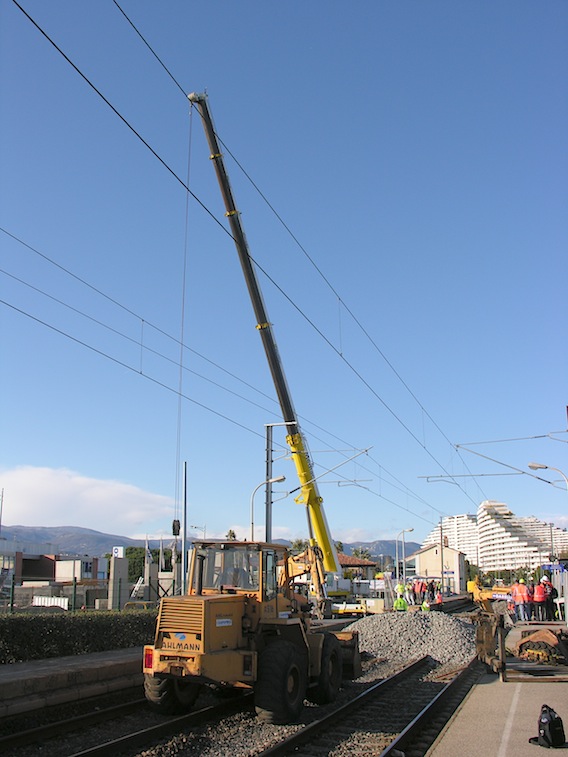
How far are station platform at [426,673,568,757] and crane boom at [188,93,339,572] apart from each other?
53.0 ft

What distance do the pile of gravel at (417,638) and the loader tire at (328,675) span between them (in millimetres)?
6625

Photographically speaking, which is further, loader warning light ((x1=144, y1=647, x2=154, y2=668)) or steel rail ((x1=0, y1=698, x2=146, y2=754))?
loader warning light ((x1=144, y1=647, x2=154, y2=668))

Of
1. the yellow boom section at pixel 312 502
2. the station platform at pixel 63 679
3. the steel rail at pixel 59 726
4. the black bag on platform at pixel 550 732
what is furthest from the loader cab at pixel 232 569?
the yellow boom section at pixel 312 502

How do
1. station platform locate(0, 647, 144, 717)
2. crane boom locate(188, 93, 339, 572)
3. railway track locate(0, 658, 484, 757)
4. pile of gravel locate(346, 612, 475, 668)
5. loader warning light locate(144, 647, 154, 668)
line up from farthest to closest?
crane boom locate(188, 93, 339, 572) → pile of gravel locate(346, 612, 475, 668) → station platform locate(0, 647, 144, 717) → loader warning light locate(144, 647, 154, 668) → railway track locate(0, 658, 484, 757)

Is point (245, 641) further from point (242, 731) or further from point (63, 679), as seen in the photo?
point (63, 679)

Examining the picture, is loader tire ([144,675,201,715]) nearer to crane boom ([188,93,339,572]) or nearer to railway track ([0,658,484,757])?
railway track ([0,658,484,757])

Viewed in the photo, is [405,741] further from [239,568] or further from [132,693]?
[132,693]

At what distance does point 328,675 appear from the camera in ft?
42.4

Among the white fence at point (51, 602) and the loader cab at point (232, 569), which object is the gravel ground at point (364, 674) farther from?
the white fence at point (51, 602)

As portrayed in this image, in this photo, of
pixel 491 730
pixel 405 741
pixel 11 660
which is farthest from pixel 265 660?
pixel 11 660

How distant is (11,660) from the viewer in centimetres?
1423

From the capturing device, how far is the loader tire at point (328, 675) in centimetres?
1281

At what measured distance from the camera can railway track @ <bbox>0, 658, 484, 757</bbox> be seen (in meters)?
9.64

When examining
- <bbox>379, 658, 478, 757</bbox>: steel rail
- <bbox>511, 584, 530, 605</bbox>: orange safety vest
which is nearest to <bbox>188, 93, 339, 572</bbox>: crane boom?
<bbox>511, 584, 530, 605</bbox>: orange safety vest
